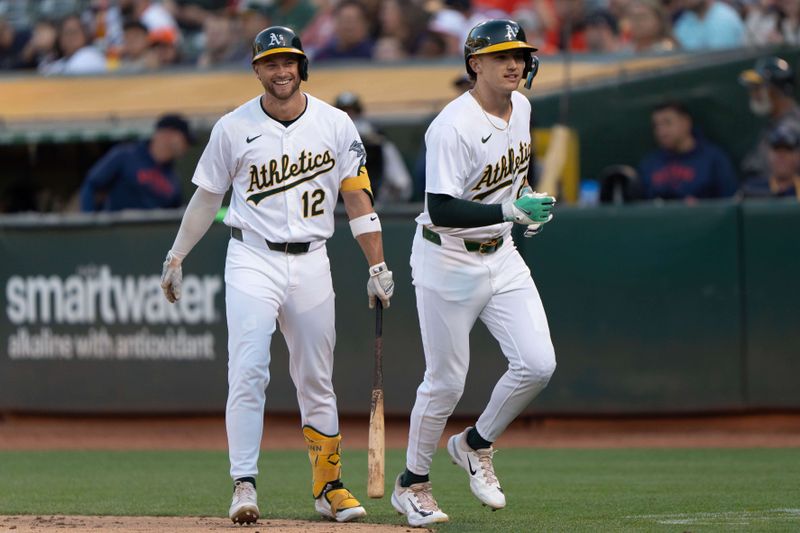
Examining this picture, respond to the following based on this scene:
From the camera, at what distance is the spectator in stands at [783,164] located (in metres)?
10.8

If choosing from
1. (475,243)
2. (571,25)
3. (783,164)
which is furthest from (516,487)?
(571,25)

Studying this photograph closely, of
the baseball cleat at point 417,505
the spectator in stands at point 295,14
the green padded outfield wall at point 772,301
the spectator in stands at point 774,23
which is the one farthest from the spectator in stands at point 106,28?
the baseball cleat at point 417,505

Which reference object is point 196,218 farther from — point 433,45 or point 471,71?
point 433,45

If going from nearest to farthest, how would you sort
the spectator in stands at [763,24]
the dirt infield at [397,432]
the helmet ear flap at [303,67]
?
the helmet ear flap at [303,67]
the dirt infield at [397,432]
the spectator in stands at [763,24]

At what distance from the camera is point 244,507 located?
6.23 metres

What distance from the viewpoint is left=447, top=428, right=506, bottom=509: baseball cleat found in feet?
21.3

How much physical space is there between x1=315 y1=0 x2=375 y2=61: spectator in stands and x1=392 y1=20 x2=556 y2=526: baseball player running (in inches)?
322

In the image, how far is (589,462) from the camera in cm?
938

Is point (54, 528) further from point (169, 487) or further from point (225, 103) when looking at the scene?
point (225, 103)

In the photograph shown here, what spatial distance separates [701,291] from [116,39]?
8.67 metres

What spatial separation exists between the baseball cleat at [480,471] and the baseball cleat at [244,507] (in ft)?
3.17

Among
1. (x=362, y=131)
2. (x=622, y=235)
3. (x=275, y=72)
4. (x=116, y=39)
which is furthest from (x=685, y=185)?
(x=116, y=39)

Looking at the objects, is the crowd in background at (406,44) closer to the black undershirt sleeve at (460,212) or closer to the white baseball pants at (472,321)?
the white baseball pants at (472,321)

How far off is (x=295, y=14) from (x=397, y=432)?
621 centimetres
